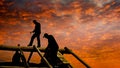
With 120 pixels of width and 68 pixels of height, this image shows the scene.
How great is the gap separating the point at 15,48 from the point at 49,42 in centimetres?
221

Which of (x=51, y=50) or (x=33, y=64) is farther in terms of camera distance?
(x=33, y=64)

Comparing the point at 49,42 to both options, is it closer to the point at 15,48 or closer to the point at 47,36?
the point at 47,36

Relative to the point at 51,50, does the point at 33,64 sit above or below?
below

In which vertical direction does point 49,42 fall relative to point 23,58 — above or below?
above

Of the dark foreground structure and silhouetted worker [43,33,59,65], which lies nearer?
the dark foreground structure

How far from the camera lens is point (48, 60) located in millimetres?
10102

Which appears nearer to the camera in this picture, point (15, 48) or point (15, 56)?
point (15, 48)

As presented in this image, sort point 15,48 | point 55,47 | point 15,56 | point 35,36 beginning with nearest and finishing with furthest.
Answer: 1. point 55,47
2. point 15,48
3. point 15,56
4. point 35,36

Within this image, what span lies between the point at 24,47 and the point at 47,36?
2015 mm

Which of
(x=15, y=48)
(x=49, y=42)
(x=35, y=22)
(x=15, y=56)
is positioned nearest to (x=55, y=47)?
(x=49, y=42)

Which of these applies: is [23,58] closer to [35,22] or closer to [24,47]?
[24,47]

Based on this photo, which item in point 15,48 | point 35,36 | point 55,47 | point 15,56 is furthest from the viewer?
point 35,36

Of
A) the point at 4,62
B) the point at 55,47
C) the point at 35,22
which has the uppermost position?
the point at 35,22

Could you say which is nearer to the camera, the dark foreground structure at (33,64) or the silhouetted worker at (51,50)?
the dark foreground structure at (33,64)
